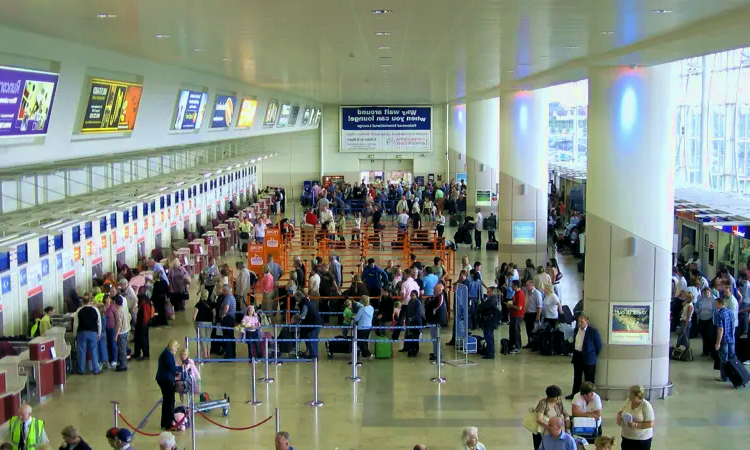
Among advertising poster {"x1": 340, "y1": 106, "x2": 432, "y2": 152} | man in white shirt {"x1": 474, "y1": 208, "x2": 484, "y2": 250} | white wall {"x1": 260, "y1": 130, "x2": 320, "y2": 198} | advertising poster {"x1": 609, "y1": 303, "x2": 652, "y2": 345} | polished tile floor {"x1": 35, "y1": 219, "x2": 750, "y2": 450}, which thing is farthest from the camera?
white wall {"x1": 260, "y1": 130, "x2": 320, "y2": 198}

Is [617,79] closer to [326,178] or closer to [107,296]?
[107,296]

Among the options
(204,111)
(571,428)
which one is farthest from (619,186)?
(204,111)

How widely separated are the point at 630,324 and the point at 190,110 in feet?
32.5

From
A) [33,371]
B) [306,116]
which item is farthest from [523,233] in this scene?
[306,116]

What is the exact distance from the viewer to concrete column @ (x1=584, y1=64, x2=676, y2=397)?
1256 centimetres

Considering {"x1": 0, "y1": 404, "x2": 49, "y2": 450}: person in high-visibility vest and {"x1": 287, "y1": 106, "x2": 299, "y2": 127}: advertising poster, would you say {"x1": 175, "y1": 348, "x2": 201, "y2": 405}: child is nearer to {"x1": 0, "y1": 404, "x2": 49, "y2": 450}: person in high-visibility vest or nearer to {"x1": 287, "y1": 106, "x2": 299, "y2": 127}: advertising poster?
{"x1": 0, "y1": 404, "x2": 49, "y2": 450}: person in high-visibility vest

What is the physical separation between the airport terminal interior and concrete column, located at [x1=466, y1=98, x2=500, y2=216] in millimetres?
8410

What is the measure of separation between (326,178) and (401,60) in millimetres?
30997

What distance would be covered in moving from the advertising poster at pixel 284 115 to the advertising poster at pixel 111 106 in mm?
17698

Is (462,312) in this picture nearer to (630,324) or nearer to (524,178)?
(630,324)

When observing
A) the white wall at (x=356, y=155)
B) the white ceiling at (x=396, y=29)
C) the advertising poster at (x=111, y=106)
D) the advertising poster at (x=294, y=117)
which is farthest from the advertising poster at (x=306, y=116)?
the advertising poster at (x=111, y=106)

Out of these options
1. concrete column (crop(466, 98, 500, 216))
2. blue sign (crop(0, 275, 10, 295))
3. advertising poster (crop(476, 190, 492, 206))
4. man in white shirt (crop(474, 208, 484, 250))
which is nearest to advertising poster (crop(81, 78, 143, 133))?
blue sign (crop(0, 275, 10, 295))

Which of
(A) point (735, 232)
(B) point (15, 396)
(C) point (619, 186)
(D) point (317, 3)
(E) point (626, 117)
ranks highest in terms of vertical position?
(D) point (317, 3)

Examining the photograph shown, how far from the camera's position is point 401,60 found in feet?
53.7
